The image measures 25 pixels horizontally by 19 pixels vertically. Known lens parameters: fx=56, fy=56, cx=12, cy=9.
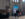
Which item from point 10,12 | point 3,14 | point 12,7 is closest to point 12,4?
point 12,7

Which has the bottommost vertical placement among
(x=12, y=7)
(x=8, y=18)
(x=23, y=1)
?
(x=8, y=18)

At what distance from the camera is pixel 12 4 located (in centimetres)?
114

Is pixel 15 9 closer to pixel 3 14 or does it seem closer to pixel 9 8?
pixel 9 8

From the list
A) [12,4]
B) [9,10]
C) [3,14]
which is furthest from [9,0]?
[3,14]

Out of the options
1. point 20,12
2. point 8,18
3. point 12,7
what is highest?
point 12,7

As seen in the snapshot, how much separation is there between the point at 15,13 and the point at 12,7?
137 millimetres

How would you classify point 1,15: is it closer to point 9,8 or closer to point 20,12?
point 9,8

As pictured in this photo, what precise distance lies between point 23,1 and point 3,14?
1.60ft

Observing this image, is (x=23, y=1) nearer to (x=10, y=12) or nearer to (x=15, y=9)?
(x=15, y=9)

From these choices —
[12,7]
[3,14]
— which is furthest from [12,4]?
[3,14]

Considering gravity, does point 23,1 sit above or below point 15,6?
above

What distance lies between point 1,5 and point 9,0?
19cm

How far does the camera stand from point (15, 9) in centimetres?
114

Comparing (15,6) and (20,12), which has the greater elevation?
(15,6)
